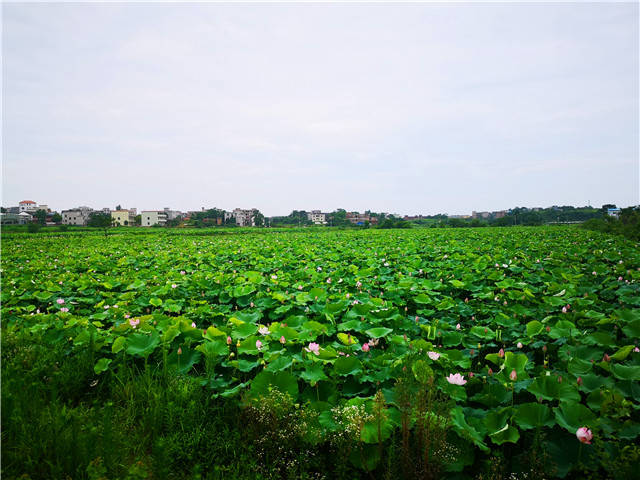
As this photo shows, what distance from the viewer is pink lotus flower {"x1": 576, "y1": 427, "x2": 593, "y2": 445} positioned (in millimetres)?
1376

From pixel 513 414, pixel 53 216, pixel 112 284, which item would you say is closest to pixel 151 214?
pixel 53 216

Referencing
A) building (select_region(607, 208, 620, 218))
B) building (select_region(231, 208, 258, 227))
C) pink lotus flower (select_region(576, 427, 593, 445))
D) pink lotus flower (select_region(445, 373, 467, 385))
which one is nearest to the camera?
pink lotus flower (select_region(576, 427, 593, 445))

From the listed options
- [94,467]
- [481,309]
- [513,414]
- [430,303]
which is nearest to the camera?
[94,467]

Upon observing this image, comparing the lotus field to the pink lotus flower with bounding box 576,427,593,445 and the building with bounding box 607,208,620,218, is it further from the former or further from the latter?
the building with bounding box 607,208,620,218

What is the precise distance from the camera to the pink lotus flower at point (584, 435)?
4.51 ft

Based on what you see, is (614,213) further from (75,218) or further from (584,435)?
(75,218)

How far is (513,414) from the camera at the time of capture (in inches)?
64.8

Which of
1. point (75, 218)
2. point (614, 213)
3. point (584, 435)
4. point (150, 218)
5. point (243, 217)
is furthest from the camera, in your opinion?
point (243, 217)

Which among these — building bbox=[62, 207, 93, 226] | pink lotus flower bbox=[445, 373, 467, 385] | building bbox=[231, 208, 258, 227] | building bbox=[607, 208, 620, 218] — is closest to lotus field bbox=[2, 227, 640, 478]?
pink lotus flower bbox=[445, 373, 467, 385]

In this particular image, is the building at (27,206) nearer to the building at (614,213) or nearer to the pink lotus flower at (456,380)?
the pink lotus flower at (456,380)

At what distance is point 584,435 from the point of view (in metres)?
1.39

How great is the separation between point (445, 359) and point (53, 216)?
82.8 meters

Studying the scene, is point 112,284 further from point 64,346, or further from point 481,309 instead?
point 481,309

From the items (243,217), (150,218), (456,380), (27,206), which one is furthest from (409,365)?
(27,206)
